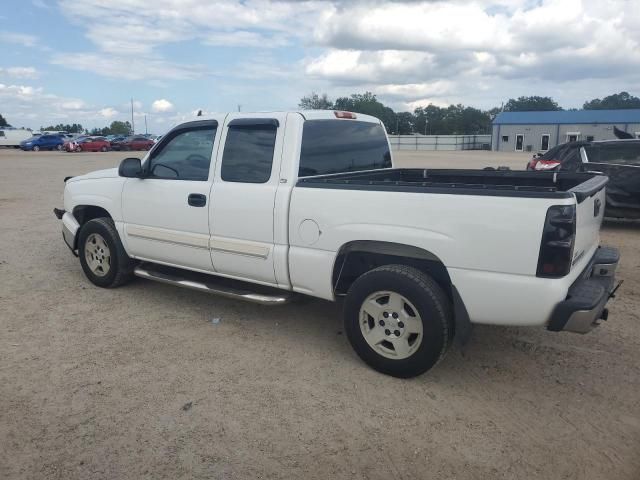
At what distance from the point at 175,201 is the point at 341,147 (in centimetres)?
161

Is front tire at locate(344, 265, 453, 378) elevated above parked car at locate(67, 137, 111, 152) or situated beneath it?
situated beneath

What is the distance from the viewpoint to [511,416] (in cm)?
340

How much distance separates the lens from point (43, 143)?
46.1 m

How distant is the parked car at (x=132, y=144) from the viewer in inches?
1901

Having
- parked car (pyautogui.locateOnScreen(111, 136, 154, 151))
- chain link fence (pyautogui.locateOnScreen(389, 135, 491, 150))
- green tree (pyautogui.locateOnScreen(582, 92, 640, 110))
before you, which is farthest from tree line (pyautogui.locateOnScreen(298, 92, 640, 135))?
parked car (pyautogui.locateOnScreen(111, 136, 154, 151))

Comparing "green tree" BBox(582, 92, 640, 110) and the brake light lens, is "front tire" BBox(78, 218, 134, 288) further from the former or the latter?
"green tree" BBox(582, 92, 640, 110)

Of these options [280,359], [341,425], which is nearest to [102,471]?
[341,425]

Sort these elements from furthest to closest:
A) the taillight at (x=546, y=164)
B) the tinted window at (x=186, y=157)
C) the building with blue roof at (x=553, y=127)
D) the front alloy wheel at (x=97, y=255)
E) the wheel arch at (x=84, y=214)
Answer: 1. the building with blue roof at (x=553, y=127)
2. the taillight at (x=546, y=164)
3. the wheel arch at (x=84, y=214)
4. the front alloy wheel at (x=97, y=255)
5. the tinted window at (x=186, y=157)

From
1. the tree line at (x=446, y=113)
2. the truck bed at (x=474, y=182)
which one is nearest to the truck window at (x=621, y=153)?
the truck bed at (x=474, y=182)

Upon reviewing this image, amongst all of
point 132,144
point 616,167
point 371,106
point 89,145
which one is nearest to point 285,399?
point 616,167

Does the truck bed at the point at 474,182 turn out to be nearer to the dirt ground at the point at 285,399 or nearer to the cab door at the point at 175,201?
the cab door at the point at 175,201

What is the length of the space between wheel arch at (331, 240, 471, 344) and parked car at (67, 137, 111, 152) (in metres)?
45.8

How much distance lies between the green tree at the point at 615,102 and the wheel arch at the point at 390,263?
445 ft

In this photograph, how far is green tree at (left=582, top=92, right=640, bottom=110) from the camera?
120188 millimetres
